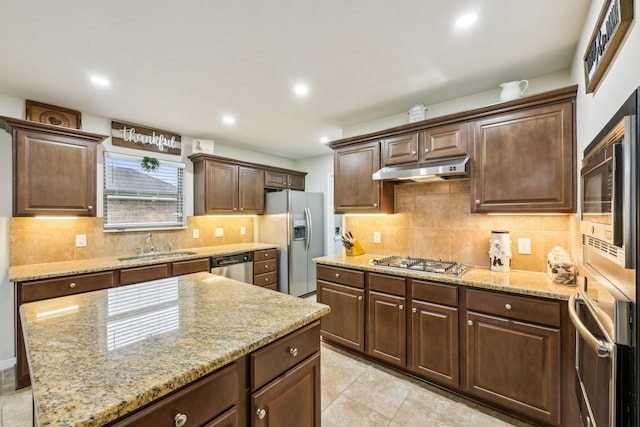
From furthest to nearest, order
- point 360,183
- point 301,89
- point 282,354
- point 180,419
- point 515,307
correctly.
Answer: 1. point 360,183
2. point 301,89
3. point 515,307
4. point 282,354
5. point 180,419

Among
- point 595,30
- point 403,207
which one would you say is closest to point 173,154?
point 403,207

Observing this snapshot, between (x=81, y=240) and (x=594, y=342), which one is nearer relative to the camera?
(x=594, y=342)

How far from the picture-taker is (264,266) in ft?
13.7

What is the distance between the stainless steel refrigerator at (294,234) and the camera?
434 centimetres

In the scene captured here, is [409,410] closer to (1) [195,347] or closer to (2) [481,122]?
(1) [195,347]

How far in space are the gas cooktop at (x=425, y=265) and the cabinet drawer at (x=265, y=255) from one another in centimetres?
194

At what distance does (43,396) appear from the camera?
712mm

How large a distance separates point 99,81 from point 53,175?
1047 millimetres

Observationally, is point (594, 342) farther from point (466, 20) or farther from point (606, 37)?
point (466, 20)

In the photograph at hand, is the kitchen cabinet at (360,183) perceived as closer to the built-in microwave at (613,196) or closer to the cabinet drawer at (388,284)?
the cabinet drawer at (388,284)

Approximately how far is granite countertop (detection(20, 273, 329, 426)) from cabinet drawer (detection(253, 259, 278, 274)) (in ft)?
7.52

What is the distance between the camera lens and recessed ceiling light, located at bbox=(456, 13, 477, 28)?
1.58 m

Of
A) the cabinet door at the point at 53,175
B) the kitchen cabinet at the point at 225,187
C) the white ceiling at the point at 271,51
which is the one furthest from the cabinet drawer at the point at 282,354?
the kitchen cabinet at the point at 225,187

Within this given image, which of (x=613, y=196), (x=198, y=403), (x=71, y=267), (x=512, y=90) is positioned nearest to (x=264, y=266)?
(x=71, y=267)
